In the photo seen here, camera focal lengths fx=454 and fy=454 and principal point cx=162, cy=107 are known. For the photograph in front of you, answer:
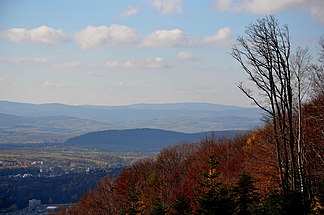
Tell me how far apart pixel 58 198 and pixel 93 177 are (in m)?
12.3

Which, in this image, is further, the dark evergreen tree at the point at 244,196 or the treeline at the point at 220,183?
the dark evergreen tree at the point at 244,196

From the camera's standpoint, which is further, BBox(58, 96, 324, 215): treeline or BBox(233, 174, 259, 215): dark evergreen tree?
BBox(233, 174, 259, 215): dark evergreen tree

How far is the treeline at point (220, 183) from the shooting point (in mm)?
15820

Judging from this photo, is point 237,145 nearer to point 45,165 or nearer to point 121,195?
point 121,195

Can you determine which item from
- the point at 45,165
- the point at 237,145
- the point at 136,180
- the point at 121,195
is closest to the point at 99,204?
the point at 121,195

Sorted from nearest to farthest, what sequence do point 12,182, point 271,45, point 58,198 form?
point 271,45
point 58,198
point 12,182

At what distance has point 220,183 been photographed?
17.5 meters

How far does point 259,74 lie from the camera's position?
15.7m

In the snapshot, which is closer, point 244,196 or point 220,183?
point 220,183

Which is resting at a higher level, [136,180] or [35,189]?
[136,180]

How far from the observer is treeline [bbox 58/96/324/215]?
51.9 ft

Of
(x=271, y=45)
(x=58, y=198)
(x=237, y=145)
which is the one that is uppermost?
(x=271, y=45)

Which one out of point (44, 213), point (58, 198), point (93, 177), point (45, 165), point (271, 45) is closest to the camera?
point (271, 45)

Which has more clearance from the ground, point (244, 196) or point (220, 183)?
point (220, 183)
